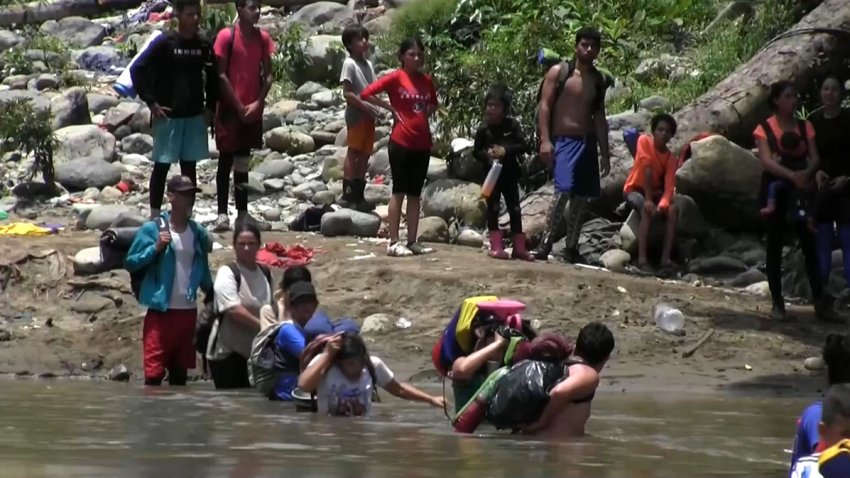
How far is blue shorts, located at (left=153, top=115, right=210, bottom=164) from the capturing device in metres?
13.1

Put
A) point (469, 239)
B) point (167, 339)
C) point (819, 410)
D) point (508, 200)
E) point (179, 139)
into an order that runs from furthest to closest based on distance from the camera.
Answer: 1. point (469, 239)
2. point (508, 200)
3. point (179, 139)
4. point (167, 339)
5. point (819, 410)

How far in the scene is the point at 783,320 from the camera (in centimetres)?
1282

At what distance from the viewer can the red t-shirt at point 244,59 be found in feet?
44.9

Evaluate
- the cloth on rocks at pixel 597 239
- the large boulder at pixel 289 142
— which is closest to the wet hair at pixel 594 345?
the cloth on rocks at pixel 597 239

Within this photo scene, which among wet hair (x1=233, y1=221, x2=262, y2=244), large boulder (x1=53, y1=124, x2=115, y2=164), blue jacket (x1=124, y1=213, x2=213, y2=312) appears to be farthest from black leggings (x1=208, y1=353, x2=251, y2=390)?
large boulder (x1=53, y1=124, x2=115, y2=164)

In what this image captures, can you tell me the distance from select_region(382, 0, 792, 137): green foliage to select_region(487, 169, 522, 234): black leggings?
109 inches

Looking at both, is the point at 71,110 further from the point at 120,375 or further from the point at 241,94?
the point at 120,375

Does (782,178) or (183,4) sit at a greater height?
(183,4)

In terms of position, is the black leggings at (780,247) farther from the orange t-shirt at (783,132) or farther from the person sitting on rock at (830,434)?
the person sitting on rock at (830,434)

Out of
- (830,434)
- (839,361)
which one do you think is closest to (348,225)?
(839,361)

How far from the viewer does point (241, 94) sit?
13758 millimetres

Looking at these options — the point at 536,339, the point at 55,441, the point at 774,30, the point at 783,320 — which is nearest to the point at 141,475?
the point at 55,441

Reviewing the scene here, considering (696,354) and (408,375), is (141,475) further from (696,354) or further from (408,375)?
(696,354)

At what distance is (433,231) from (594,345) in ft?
19.5
